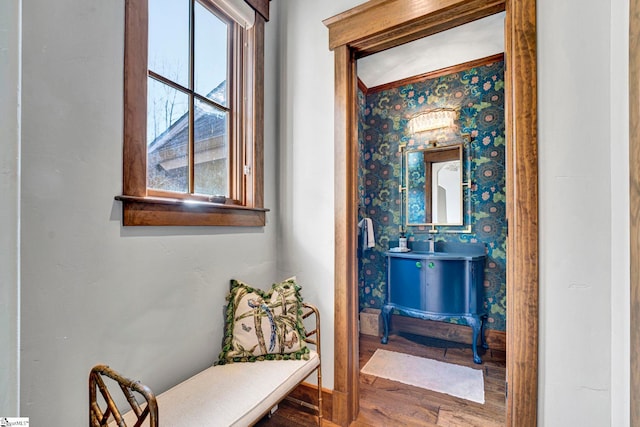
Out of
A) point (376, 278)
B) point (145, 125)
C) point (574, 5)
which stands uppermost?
point (574, 5)

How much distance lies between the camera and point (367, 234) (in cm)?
285

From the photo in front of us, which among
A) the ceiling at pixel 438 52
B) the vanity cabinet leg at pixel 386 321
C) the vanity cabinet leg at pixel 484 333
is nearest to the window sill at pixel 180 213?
the vanity cabinet leg at pixel 386 321

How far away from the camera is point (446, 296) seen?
7.41 ft

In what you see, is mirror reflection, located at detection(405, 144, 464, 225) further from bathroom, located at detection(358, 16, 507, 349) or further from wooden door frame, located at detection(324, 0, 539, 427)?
wooden door frame, located at detection(324, 0, 539, 427)

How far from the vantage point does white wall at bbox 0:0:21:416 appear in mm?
355

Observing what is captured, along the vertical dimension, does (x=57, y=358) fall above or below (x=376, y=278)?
above

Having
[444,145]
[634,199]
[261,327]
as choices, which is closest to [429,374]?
[261,327]

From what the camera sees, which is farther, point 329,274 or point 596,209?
point 329,274

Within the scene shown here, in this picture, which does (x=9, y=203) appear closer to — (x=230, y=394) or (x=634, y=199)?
(x=230, y=394)

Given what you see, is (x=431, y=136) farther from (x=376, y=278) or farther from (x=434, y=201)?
(x=376, y=278)

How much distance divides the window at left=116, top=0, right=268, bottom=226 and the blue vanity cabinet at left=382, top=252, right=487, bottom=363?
142cm

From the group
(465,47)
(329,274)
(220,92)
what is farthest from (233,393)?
(465,47)

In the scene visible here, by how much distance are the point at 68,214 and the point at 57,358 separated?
0.45m

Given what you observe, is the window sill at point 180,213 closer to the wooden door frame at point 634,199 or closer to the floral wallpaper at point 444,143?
the wooden door frame at point 634,199
